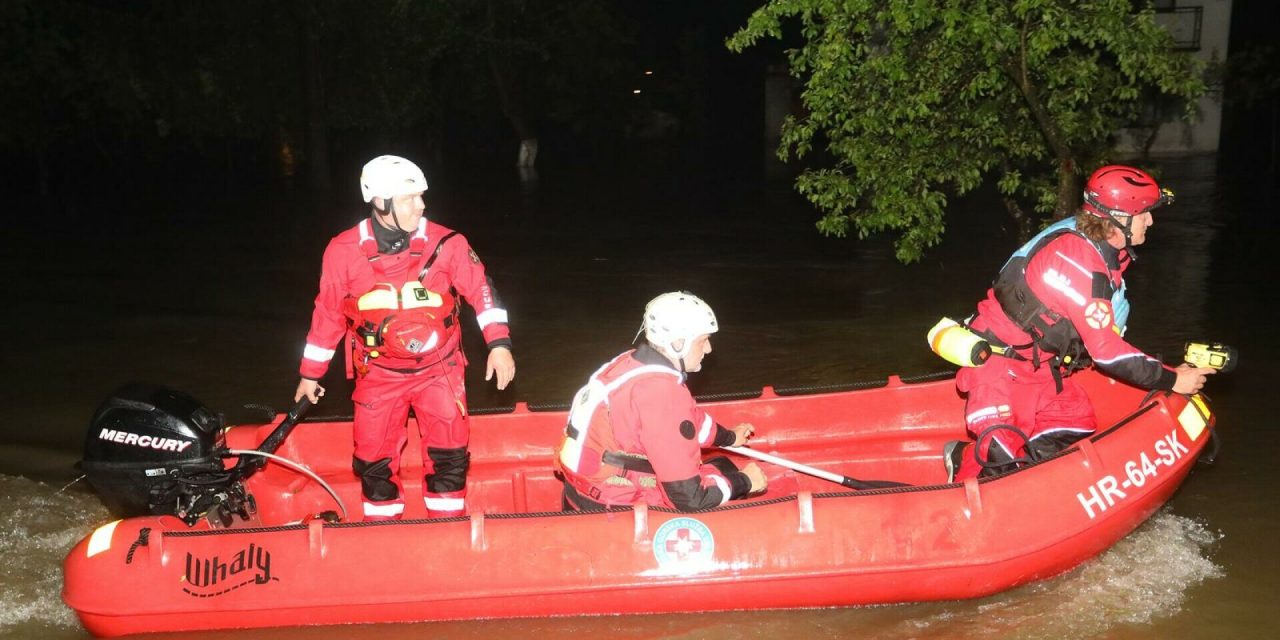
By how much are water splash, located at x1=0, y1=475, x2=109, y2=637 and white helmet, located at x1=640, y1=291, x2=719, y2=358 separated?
2.84 meters

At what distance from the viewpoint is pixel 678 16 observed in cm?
5303

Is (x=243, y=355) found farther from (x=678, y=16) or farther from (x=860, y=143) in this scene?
(x=678, y=16)

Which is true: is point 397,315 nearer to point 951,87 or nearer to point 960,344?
point 960,344

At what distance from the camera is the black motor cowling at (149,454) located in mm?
4961

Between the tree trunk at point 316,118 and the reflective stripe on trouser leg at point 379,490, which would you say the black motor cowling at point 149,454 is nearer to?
the reflective stripe on trouser leg at point 379,490

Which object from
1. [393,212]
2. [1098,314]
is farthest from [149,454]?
[1098,314]

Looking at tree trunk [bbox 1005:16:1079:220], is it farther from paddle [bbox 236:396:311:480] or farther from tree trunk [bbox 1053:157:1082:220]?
paddle [bbox 236:396:311:480]

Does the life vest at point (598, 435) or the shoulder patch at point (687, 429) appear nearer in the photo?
the shoulder patch at point (687, 429)

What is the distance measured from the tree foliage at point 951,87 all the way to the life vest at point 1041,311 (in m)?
2.65

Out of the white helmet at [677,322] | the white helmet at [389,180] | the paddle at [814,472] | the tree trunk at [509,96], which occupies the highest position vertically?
the white helmet at [389,180]

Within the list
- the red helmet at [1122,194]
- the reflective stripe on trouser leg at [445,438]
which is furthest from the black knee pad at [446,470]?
the red helmet at [1122,194]

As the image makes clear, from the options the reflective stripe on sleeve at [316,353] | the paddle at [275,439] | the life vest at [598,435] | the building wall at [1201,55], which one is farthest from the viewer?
the building wall at [1201,55]

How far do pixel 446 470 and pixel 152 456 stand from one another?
126cm

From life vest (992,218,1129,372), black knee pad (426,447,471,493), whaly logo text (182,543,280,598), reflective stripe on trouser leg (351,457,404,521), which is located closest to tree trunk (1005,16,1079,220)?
life vest (992,218,1129,372)
